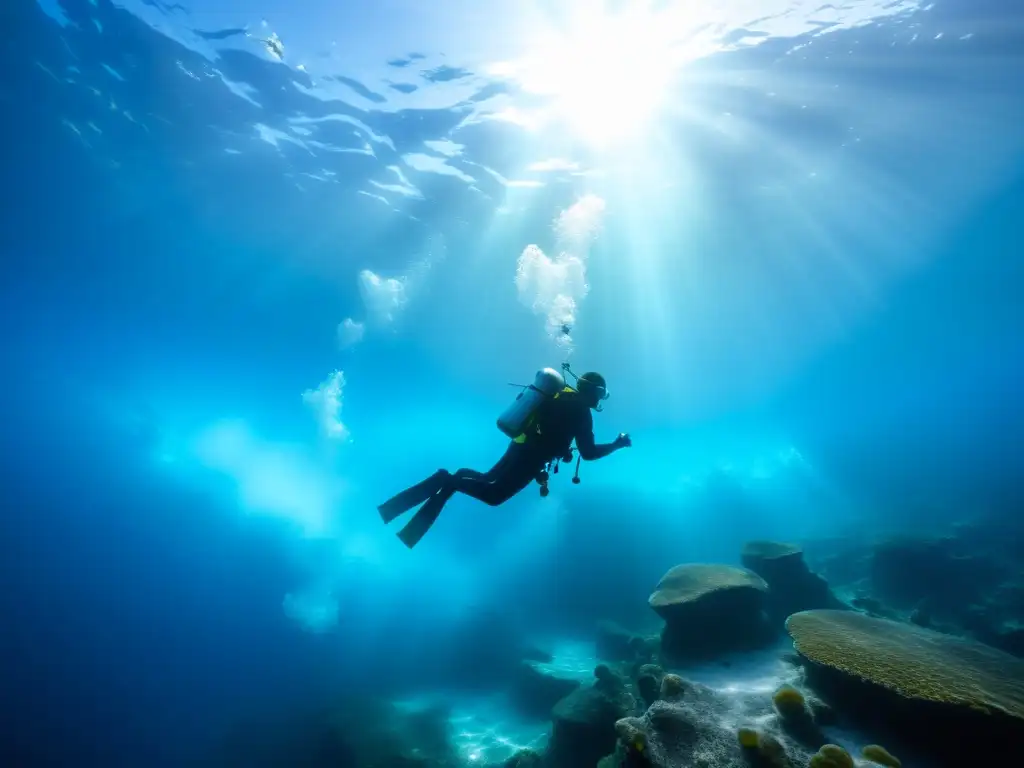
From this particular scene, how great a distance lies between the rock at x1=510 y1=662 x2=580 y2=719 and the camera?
16438mm

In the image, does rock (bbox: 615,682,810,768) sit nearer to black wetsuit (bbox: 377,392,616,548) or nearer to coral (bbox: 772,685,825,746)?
coral (bbox: 772,685,825,746)

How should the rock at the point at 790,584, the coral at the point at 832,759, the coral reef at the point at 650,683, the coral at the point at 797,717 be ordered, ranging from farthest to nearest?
the rock at the point at 790,584 < the coral reef at the point at 650,683 < the coral at the point at 797,717 < the coral at the point at 832,759

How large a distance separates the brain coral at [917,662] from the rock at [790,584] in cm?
482

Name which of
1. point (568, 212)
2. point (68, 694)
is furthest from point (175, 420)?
point (568, 212)

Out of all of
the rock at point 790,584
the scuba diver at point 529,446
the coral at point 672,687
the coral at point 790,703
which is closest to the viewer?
the coral at point 790,703

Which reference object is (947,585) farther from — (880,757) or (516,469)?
(516,469)

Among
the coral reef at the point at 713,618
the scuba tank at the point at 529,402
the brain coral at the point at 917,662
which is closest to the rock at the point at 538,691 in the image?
the coral reef at the point at 713,618

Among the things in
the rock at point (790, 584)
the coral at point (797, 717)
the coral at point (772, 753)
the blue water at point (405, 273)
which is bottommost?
the coral at point (772, 753)

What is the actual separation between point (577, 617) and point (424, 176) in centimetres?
2761

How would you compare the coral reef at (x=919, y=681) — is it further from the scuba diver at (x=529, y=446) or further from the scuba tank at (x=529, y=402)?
the scuba tank at (x=529, y=402)

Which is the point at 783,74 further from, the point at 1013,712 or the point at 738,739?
the point at 738,739

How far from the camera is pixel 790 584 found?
12.5 meters

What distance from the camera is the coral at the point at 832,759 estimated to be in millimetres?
4160

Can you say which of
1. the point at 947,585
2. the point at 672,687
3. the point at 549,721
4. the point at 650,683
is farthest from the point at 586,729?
the point at 947,585
